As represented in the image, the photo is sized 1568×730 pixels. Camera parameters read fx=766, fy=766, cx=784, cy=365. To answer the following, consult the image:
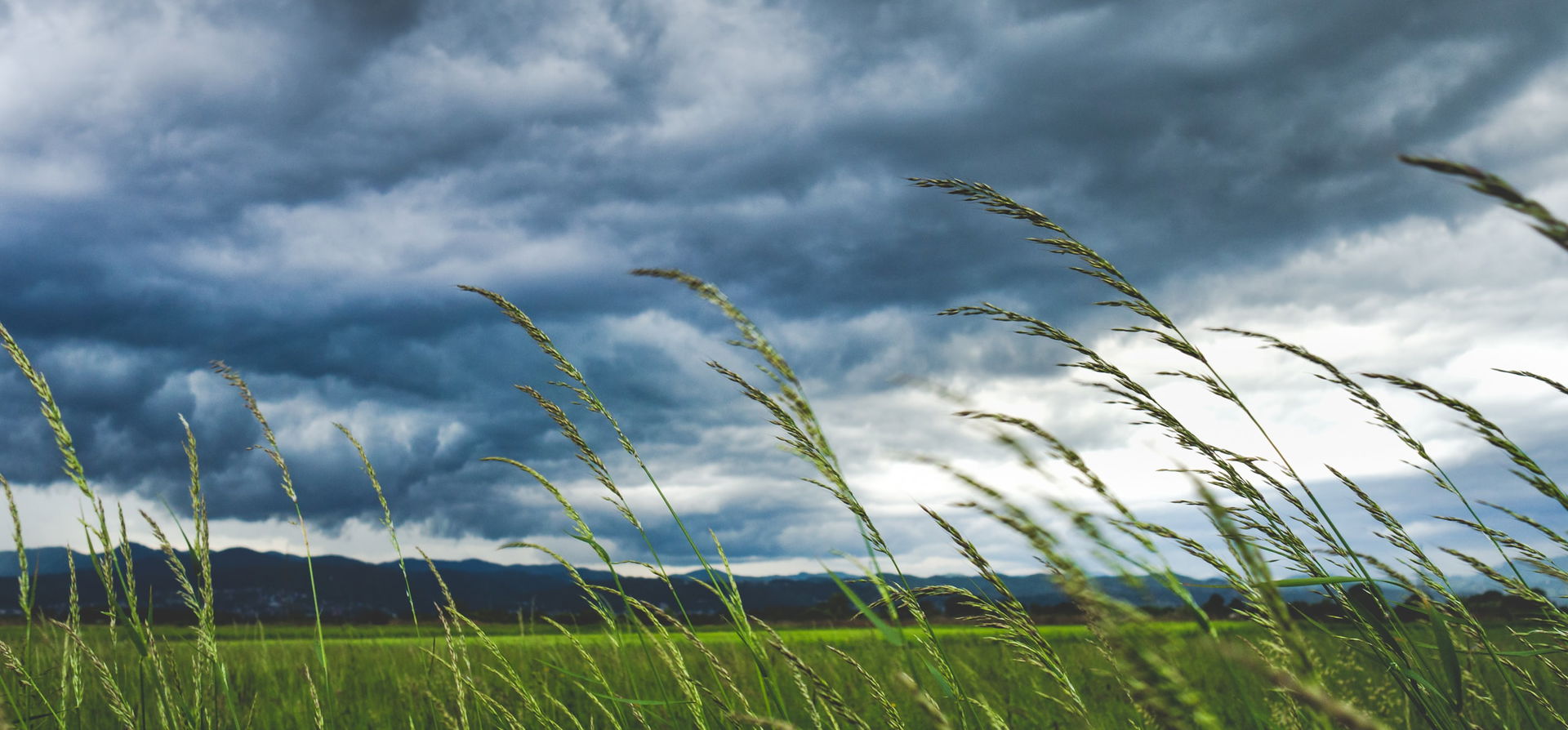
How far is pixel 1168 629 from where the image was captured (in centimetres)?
119

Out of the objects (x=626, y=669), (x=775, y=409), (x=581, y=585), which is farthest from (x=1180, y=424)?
(x=581, y=585)

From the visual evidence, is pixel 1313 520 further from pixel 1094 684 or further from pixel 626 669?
pixel 1094 684

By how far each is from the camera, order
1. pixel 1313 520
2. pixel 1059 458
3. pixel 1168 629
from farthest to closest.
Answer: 1. pixel 1313 520
2. pixel 1059 458
3. pixel 1168 629

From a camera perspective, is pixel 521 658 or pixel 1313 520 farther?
pixel 521 658

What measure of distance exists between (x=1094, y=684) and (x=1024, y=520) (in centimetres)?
482

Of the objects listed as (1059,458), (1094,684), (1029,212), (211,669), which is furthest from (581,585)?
(1094,684)

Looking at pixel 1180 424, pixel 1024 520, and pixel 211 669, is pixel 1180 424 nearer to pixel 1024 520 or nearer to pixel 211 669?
pixel 1024 520

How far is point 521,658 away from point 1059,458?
5.51m

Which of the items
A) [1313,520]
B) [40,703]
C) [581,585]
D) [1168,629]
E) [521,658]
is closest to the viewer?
[1168,629]

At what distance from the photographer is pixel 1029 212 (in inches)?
80.5

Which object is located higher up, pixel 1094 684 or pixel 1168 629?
pixel 1168 629

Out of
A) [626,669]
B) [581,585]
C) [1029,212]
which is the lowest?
[626,669]

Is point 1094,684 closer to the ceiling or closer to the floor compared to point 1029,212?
closer to the floor

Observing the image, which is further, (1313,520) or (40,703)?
(40,703)
